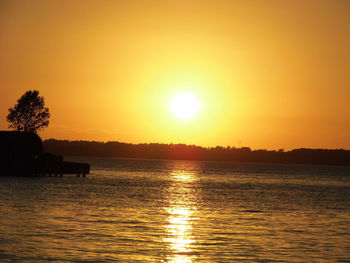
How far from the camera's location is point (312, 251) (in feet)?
114

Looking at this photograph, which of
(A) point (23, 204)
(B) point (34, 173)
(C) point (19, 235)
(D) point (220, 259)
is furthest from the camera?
(B) point (34, 173)

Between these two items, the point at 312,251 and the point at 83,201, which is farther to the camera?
the point at 83,201

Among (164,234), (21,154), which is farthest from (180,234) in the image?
(21,154)

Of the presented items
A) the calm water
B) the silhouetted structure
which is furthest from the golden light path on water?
Result: the silhouetted structure

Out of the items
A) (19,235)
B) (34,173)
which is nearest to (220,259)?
(19,235)

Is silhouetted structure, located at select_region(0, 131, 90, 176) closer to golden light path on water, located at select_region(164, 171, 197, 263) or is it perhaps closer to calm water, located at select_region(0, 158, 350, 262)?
calm water, located at select_region(0, 158, 350, 262)

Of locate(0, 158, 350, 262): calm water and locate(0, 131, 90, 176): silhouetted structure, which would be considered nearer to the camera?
locate(0, 158, 350, 262): calm water

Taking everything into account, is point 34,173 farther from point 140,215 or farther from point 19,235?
point 19,235

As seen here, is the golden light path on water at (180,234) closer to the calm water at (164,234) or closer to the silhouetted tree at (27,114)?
the calm water at (164,234)

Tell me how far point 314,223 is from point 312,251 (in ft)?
58.4

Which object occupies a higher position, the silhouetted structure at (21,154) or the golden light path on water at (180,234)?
the silhouetted structure at (21,154)

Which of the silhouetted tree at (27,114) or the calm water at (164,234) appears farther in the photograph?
the silhouetted tree at (27,114)

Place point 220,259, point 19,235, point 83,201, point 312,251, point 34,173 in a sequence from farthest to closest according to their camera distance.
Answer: point 34,173, point 83,201, point 19,235, point 312,251, point 220,259

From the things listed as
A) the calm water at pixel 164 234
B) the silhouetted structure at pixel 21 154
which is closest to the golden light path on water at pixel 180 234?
the calm water at pixel 164 234
